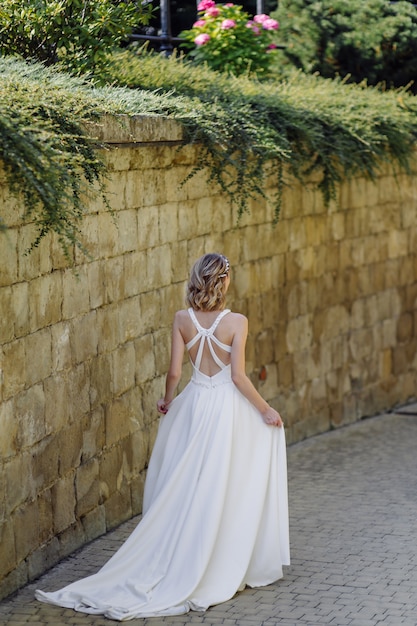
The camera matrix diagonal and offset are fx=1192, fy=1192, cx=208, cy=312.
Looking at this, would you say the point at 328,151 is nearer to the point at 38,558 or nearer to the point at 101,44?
the point at 101,44

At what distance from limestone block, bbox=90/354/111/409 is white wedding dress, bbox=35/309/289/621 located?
3.26 ft

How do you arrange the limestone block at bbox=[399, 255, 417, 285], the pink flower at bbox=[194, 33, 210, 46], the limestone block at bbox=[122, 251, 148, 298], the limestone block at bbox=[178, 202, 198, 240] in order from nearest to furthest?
the limestone block at bbox=[122, 251, 148, 298] < the limestone block at bbox=[178, 202, 198, 240] < the pink flower at bbox=[194, 33, 210, 46] < the limestone block at bbox=[399, 255, 417, 285]

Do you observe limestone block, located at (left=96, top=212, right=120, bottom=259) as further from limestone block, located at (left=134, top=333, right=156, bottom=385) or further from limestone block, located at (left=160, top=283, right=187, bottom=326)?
limestone block, located at (left=160, top=283, right=187, bottom=326)

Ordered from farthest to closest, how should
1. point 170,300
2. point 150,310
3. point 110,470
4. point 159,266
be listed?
point 170,300, point 159,266, point 150,310, point 110,470

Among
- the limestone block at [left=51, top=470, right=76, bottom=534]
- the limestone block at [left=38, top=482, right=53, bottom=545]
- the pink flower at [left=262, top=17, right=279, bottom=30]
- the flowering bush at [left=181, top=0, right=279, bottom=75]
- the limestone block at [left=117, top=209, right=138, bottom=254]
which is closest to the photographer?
the limestone block at [left=38, top=482, right=53, bottom=545]

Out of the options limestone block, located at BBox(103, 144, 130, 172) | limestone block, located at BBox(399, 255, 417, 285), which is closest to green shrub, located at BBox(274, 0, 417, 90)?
limestone block, located at BBox(399, 255, 417, 285)

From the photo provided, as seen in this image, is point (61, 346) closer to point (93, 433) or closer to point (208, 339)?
point (93, 433)

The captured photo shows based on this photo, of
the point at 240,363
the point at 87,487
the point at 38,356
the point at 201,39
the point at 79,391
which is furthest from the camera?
the point at 201,39

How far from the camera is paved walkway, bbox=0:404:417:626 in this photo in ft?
19.7

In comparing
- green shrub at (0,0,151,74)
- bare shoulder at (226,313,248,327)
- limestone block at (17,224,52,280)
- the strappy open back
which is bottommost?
the strappy open back

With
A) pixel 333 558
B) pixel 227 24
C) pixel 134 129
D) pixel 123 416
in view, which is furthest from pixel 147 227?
pixel 227 24

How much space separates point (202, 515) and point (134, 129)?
2.59m

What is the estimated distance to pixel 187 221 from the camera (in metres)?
8.76

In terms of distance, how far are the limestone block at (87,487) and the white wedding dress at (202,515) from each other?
0.89m
